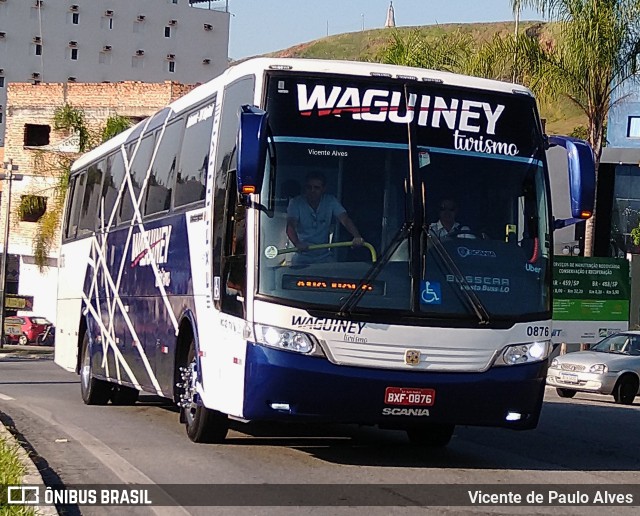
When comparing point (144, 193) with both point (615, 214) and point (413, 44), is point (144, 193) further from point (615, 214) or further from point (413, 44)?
point (615, 214)

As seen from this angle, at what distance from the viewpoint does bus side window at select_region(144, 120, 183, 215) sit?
13562mm

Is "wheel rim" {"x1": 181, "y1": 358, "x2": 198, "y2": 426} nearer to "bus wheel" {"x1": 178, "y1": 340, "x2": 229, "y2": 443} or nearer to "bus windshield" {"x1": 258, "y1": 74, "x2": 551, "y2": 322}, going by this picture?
"bus wheel" {"x1": 178, "y1": 340, "x2": 229, "y2": 443}

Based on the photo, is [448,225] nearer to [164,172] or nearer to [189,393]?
[189,393]

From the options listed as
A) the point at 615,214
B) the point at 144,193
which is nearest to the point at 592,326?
the point at 615,214

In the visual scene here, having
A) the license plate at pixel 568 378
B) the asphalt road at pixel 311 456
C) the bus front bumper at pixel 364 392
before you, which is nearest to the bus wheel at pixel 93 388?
the asphalt road at pixel 311 456

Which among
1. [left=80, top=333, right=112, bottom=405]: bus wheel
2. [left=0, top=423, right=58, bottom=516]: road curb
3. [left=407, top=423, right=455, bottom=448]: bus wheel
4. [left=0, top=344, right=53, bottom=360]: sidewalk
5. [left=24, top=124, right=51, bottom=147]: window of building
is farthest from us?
[left=24, top=124, right=51, bottom=147]: window of building

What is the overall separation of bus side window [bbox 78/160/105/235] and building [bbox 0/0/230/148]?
78197 millimetres

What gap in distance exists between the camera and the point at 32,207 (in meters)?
64.1

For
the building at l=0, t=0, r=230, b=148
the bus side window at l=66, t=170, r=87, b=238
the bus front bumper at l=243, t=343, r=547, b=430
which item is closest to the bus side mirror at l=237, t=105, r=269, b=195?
the bus front bumper at l=243, t=343, r=547, b=430

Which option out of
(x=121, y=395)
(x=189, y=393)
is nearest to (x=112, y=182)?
(x=121, y=395)

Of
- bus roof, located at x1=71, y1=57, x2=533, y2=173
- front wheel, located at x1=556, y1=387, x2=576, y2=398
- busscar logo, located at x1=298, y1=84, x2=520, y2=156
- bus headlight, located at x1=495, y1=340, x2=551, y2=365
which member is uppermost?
bus roof, located at x1=71, y1=57, x2=533, y2=173

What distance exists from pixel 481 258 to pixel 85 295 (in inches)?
368

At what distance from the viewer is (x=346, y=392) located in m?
A: 10.1

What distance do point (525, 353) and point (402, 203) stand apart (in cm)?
167
